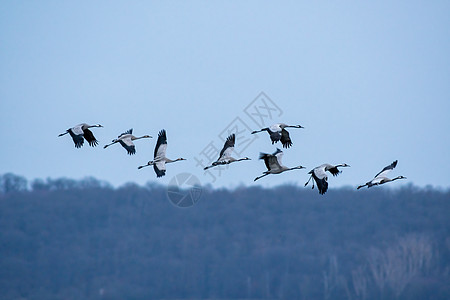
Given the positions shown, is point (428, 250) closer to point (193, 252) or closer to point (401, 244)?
point (401, 244)

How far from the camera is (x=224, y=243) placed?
409 feet

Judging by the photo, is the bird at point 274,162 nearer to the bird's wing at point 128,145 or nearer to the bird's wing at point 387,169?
the bird's wing at point 387,169

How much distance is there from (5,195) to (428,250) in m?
56.1

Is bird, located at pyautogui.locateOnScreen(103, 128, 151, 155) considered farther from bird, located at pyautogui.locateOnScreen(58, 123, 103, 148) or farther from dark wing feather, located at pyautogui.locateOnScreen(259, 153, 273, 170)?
dark wing feather, located at pyautogui.locateOnScreen(259, 153, 273, 170)

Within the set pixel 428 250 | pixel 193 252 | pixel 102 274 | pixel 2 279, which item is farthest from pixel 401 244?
pixel 2 279

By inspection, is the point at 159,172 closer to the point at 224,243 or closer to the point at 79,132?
the point at 79,132

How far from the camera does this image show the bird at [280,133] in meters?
32.5

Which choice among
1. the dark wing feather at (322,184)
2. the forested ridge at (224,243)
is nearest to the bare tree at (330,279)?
the forested ridge at (224,243)

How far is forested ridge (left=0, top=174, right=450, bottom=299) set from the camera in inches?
4311

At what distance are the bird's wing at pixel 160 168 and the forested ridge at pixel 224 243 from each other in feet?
244

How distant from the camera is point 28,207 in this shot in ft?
424

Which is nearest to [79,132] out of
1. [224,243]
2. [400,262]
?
[400,262]

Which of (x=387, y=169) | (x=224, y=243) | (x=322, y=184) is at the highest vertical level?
(x=224, y=243)

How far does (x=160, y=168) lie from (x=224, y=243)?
9233cm
